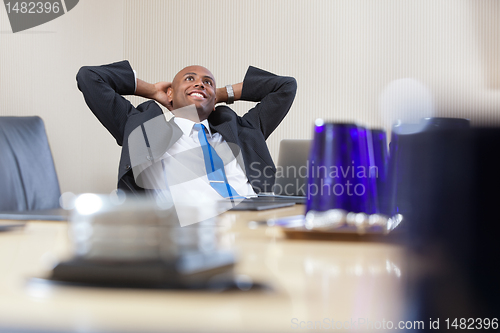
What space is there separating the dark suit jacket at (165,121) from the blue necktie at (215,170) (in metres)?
→ 0.11

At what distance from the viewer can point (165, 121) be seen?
1880 mm

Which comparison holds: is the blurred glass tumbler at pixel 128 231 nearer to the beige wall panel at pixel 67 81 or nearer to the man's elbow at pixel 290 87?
the man's elbow at pixel 290 87

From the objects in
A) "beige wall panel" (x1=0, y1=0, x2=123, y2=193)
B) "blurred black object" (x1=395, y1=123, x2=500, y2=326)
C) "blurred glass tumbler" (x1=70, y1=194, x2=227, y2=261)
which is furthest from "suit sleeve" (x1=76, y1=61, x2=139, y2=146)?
"blurred black object" (x1=395, y1=123, x2=500, y2=326)

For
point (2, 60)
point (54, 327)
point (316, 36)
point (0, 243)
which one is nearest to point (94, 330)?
point (54, 327)

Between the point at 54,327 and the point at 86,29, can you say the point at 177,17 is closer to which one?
the point at 86,29

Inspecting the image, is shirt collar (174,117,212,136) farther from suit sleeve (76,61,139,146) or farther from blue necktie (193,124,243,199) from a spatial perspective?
suit sleeve (76,61,139,146)

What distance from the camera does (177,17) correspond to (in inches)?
143

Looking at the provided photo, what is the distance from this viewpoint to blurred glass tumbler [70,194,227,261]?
289mm

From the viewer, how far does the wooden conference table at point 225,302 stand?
25cm

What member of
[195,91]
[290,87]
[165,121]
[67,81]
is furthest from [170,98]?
[67,81]

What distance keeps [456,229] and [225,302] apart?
0.48ft

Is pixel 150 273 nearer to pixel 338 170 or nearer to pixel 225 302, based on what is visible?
pixel 225 302

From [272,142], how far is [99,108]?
1.72 meters

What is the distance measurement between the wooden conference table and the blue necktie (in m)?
1.31
